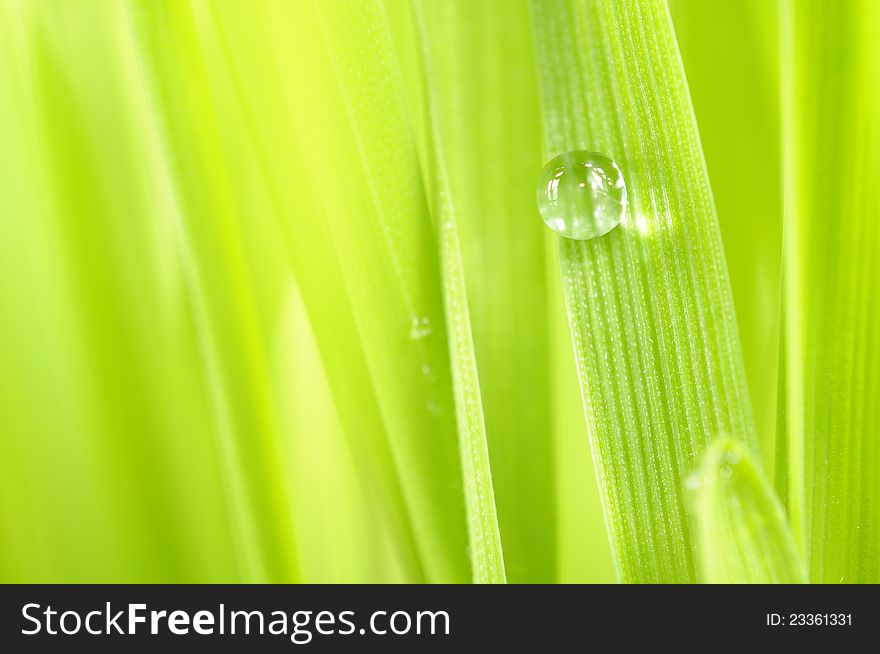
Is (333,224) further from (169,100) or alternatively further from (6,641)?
(6,641)

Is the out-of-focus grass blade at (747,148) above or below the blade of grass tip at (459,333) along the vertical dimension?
above

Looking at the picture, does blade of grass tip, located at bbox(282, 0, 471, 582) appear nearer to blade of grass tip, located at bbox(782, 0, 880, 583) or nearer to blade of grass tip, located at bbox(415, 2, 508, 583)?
blade of grass tip, located at bbox(415, 2, 508, 583)

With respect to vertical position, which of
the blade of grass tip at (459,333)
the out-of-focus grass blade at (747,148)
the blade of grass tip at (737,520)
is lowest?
the blade of grass tip at (737,520)

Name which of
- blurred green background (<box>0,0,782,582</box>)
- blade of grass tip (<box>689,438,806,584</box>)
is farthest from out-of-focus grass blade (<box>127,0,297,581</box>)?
blade of grass tip (<box>689,438,806,584</box>)

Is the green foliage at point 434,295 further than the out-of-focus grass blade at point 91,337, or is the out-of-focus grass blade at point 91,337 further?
the out-of-focus grass blade at point 91,337

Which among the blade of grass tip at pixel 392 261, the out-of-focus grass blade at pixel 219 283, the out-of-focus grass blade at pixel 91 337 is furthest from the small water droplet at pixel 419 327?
the out-of-focus grass blade at pixel 91 337

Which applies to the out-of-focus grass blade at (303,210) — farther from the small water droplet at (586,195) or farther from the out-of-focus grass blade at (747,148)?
the out-of-focus grass blade at (747,148)

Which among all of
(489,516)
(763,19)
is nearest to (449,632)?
(489,516)

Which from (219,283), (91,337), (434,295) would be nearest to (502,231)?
(434,295)
